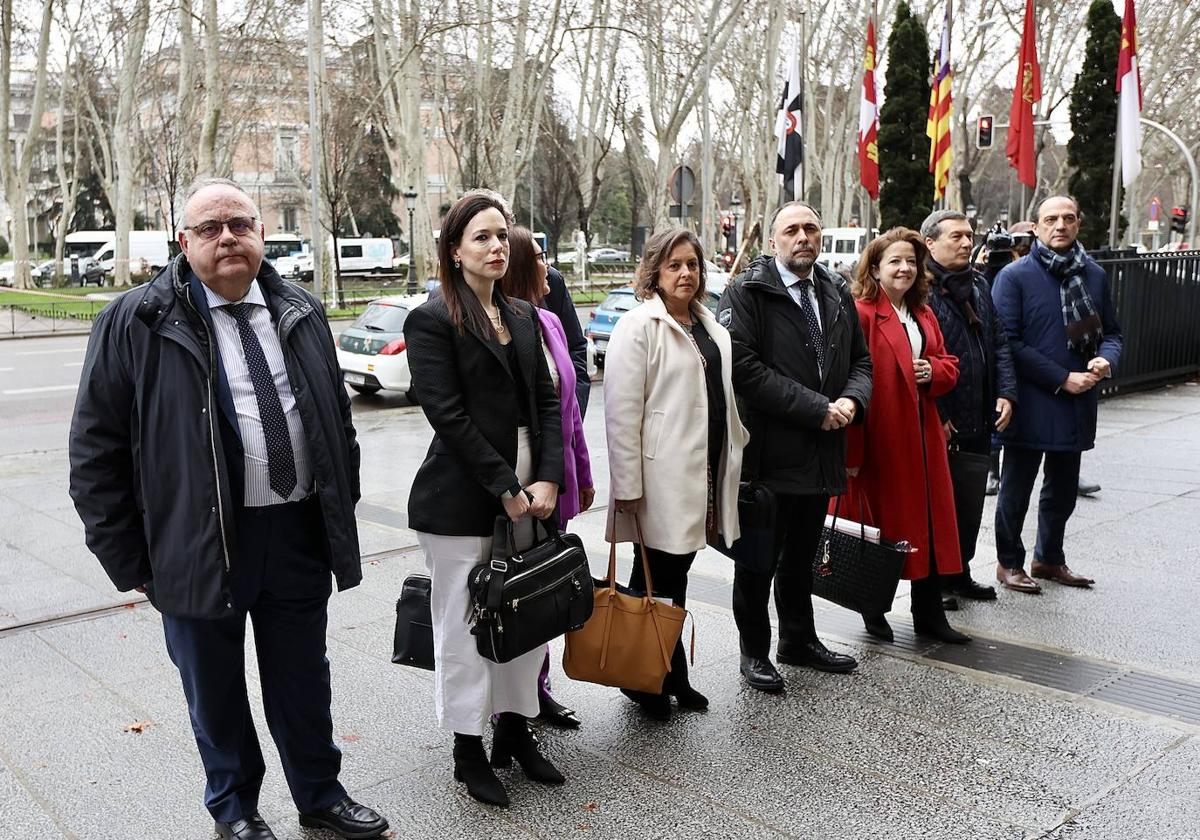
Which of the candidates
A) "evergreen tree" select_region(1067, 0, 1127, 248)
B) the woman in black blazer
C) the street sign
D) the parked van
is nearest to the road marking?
the street sign

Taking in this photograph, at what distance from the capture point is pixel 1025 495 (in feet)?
19.7

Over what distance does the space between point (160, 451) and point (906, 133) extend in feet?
87.8

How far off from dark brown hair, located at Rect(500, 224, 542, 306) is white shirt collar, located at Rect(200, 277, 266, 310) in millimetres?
1253

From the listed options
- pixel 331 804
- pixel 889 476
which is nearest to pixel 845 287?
pixel 889 476

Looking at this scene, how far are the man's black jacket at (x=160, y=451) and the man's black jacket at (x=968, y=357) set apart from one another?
3.44 meters

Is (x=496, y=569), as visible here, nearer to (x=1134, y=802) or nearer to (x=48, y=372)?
(x=1134, y=802)

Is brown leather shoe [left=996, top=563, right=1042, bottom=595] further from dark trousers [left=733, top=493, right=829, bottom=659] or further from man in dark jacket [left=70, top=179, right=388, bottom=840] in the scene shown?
man in dark jacket [left=70, top=179, right=388, bottom=840]

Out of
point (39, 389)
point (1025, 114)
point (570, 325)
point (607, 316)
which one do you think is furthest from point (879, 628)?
point (39, 389)

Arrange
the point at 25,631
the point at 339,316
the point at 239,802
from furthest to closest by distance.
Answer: the point at 339,316, the point at 25,631, the point at 239,802

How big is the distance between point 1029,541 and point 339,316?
2566 cm

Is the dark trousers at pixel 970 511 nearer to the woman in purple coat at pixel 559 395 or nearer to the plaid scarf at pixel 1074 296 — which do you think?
the plaid scarf at pixel 1074 296

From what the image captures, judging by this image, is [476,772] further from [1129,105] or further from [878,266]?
[1129,105]

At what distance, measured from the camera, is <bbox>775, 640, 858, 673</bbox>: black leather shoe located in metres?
4.78

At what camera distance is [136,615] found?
18.4 ft
